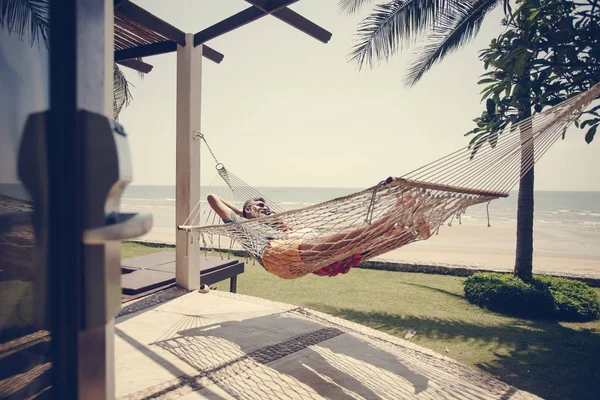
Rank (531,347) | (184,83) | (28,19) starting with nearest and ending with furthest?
(28,19), (531,347), (184,83)

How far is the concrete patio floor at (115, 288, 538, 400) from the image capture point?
1756mm

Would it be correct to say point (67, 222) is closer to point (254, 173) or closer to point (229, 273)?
point (229, 273)

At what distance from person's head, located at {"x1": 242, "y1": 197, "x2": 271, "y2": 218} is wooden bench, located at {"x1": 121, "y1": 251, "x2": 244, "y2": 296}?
30.1 inches

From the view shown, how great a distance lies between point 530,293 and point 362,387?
7.31 ft

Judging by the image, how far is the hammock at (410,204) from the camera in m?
1.63

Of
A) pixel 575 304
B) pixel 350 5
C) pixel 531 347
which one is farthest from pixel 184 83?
pixel 575 304

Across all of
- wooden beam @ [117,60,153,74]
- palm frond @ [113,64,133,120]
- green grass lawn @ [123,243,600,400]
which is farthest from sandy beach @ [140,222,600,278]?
wooden beam @ [117,60,153,74]

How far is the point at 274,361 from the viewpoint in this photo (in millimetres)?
2031

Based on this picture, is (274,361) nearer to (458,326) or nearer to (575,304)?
(458,326)

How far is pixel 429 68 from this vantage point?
4680 millimetres

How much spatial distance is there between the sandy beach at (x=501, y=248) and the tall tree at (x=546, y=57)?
4.36 meters

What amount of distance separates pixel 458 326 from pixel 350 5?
369 cm

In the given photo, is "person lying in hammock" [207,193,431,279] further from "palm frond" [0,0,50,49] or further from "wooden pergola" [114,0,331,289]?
"palm frond" [0,0,50,49]

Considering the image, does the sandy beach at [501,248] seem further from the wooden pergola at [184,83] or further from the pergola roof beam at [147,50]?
the pergola roof beam at [147,50]
